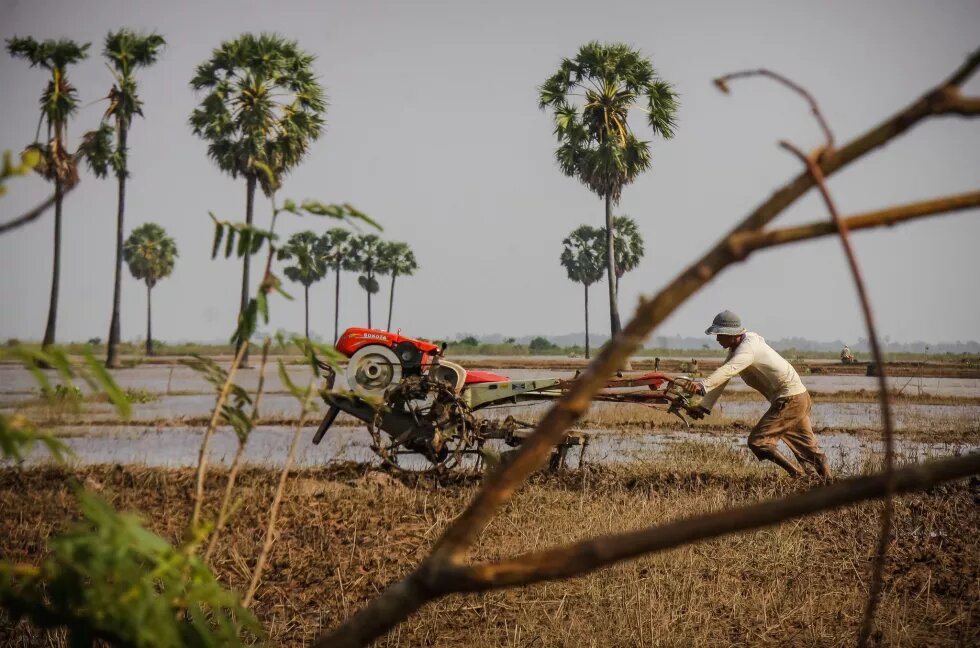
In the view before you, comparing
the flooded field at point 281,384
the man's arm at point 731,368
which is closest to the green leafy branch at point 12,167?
the man's arm at point 731,368

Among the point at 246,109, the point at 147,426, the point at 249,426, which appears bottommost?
the point at 147,426

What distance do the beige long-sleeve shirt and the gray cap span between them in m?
0.14

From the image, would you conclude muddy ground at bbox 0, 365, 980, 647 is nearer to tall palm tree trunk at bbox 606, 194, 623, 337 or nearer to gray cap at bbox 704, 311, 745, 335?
gray cap at bbox 704, 311, 745, 335

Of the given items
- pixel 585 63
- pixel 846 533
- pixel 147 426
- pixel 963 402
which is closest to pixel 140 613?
pixel 846 533

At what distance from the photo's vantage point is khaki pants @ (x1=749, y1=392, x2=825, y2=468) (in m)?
8.66

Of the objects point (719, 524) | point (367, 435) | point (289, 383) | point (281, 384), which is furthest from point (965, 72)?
point (281, 384)

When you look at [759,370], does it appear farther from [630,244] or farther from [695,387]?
[630,244]

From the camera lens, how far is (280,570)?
5738mm

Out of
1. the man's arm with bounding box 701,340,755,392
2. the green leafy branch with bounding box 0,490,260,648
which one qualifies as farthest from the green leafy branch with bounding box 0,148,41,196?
the man's arm with bounding box 701,340,755,392

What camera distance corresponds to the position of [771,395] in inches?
351

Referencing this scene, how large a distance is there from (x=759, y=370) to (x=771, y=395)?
0.33m

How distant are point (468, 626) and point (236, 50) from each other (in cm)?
2962

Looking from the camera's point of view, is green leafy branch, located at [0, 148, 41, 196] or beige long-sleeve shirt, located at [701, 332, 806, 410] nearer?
green leafy branch, located at [0, 148, 41, 196]

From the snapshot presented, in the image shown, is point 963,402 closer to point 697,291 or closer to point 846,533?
point 846,533
